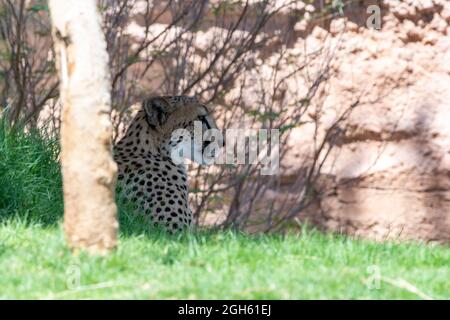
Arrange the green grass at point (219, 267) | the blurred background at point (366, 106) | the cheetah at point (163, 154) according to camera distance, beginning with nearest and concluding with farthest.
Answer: the green grass at point (219, 267), the cheetah at point (163, 154), the blurred background at point (366, 106)

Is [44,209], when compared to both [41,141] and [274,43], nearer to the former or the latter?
[41,141]

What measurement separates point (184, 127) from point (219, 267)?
10.4ft

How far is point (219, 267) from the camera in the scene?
15.8ft

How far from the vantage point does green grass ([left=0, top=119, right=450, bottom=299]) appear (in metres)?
4.40

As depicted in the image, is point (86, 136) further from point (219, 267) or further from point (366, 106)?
point (366, 106)

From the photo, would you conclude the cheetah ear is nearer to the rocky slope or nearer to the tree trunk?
the tree trunk

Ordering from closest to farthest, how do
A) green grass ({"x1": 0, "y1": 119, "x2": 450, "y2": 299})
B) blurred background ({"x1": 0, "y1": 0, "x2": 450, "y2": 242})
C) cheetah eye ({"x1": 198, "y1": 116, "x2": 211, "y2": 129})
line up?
1. green grass ({"x1": 0, "y1": 119, "x2": 450, "y2": 299})
2. cheetah eye ({"x1": 198, "y1": 116, "x2": 211, "y2": 129})
3. blurred background ({"x1": 0, "y1": 0, "x2": 450, "y2": 242})

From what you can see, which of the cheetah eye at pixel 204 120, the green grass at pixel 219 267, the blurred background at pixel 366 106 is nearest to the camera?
the green grass at pixel 219 267

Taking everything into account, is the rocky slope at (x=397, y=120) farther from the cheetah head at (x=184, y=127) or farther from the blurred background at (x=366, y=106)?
the cheetah head at (x=184, y=127)

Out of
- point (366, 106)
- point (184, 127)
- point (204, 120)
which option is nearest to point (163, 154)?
point (184, 127)

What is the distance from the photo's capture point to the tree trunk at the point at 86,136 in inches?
189

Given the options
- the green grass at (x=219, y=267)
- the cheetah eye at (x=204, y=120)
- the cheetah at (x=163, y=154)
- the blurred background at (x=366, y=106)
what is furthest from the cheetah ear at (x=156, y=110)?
the blurred background at (x=366, y=106)

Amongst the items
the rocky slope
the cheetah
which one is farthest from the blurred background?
the cheetah

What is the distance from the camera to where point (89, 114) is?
15.8 feet
